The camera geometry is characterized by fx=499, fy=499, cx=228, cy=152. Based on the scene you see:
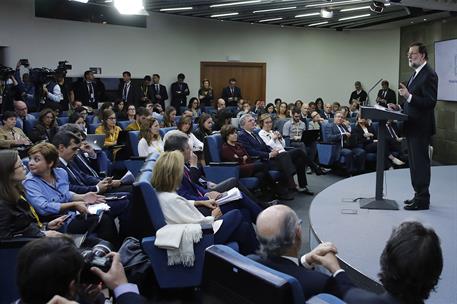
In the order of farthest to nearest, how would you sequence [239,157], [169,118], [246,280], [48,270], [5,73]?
[5,73]
[169,118]
[239,157]
[246,280]
[48,270]

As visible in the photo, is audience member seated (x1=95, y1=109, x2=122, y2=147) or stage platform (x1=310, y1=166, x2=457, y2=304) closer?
stage platform (x1=310, y1=166, x2=457, y2=304)

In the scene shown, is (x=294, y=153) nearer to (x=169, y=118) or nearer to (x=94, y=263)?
(x=169, y=118)

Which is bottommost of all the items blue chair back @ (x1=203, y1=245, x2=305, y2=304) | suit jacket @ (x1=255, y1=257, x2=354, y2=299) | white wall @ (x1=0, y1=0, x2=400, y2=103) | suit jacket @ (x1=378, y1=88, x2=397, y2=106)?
suit jacket @ (x1=255, y1=257, x2=354, y2=299)

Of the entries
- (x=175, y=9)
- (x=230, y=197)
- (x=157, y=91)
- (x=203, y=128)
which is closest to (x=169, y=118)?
(x=203, y=128)

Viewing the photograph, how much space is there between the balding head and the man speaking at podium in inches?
91.0

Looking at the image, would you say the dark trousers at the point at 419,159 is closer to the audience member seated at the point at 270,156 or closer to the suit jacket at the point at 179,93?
the audience member seated at the point at 270,156

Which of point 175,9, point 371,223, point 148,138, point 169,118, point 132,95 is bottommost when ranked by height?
point 371,223

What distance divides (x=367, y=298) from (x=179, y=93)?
10707 millimetres

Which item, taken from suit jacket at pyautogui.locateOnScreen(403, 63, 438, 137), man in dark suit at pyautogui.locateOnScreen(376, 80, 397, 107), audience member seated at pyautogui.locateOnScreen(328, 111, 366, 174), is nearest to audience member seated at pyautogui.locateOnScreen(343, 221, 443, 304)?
suit jacket at pyautogui.locateOnScreen(403, 63, 438, 137)

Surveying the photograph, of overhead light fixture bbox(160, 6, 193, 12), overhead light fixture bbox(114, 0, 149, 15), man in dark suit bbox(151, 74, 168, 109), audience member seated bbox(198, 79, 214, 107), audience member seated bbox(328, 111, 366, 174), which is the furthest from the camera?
audience member seated bbox(198, 79, 214, 107)

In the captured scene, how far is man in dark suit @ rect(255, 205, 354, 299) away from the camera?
1765mm

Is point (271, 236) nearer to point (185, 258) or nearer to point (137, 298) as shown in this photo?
point (137, 298)

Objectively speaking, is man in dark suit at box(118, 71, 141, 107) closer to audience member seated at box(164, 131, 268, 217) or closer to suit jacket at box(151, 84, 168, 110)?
suit jacket at box(151, 84, 168, 110)

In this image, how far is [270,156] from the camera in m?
6.21
